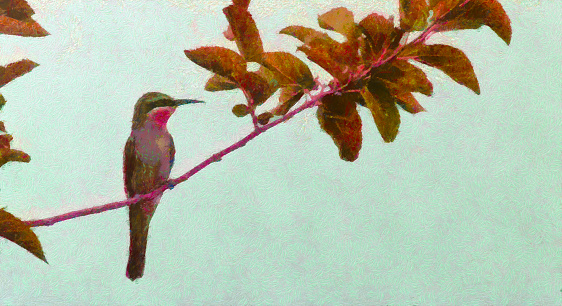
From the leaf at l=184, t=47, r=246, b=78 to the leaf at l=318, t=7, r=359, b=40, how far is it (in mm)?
129

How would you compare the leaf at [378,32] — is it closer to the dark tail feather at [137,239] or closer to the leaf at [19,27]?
the leaf at [19,27]

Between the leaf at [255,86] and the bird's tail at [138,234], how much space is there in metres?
0.61

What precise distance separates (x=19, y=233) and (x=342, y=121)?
1.40 feet

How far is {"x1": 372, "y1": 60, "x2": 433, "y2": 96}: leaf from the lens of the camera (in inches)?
23.3

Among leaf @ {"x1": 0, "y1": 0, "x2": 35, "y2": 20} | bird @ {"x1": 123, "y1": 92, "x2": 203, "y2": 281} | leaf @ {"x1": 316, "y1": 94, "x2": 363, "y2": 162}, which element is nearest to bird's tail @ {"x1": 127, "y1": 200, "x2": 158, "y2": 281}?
bird @ {"x1": 123, "y1": 92, "x2": 203, "y2": 281}

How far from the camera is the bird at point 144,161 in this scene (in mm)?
1141

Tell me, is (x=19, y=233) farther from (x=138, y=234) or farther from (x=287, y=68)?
(x=138, y=234)

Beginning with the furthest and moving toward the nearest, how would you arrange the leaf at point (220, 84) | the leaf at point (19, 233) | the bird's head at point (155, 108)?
the bird's head at point (155, 108), the leaf at point (220, 84), the leaf at point (19, 233)

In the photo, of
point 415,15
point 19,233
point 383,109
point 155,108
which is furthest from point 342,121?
point 155,108

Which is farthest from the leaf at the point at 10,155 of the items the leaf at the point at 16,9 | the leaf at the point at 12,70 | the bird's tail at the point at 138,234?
the bird's tail at the point at 138,234

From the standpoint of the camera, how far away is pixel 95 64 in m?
1.22

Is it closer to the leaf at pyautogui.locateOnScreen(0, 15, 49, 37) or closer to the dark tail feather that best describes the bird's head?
the dark tail feather

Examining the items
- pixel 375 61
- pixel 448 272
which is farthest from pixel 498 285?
pixel 375 61

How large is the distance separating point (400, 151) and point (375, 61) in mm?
758
